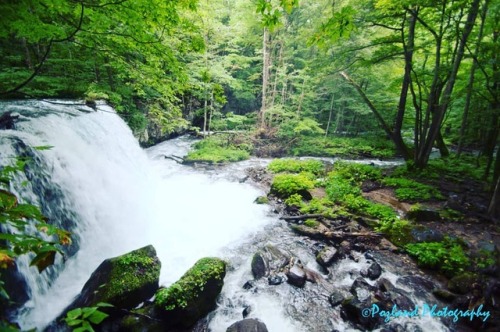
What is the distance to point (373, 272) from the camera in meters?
5.05

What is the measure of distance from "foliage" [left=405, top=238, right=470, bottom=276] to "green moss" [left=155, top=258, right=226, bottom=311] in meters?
4.30

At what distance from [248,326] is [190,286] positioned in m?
1.12

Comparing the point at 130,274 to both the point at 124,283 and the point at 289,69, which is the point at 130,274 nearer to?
the point at 124,283

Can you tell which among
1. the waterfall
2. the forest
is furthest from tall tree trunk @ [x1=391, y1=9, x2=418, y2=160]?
the waterfall

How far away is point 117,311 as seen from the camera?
3.78 m

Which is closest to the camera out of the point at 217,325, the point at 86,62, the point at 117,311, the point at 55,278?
the point at 117,311

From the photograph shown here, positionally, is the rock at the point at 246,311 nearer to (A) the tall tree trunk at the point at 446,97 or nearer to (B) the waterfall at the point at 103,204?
(B) the waterfall at the point at 103,204

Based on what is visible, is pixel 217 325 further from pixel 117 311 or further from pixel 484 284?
pixel 484 284

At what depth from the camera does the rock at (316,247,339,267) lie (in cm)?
541

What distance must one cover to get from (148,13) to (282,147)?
14.1m

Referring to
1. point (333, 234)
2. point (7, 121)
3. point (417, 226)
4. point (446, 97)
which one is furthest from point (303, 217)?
point (7, 121)

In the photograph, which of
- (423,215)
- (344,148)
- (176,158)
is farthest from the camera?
(344,148)

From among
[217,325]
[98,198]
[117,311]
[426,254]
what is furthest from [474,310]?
[98,198]

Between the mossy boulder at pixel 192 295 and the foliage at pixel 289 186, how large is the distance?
471cm
